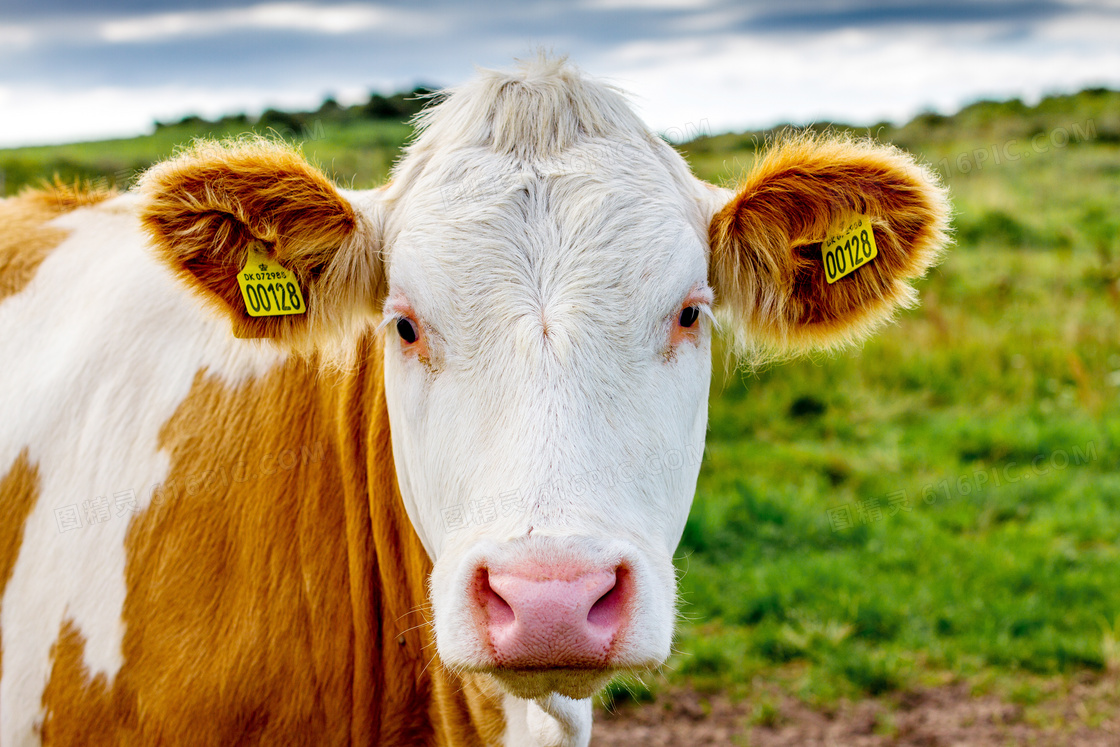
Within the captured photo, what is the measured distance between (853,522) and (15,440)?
4.67 metres

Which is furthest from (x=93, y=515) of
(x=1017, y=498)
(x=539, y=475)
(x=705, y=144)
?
(x=705, y=144)

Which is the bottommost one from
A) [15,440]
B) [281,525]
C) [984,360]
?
[984,360]

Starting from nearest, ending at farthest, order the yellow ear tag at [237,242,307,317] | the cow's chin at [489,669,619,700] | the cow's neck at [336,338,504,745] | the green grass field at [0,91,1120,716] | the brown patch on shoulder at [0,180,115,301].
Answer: the cow's chin at [489,669,619,700] < the yellow ear tag at [237,242,307,317] < the cow's neck at [336,338,504,745] < the brown patch on shoulder at [0,180,115,301] < the green grass field at [0,91,1120,716]

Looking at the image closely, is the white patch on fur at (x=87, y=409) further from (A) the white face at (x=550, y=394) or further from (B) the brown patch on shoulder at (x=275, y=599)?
(A) the white face at (x=550, y=394)

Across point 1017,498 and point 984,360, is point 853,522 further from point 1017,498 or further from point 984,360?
point 984,360

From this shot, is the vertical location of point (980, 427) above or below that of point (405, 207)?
below

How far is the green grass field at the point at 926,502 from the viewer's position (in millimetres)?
4742

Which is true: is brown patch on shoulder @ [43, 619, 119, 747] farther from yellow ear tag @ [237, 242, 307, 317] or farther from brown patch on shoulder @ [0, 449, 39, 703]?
yellow ear tag @ [237, 242, 307, 317]

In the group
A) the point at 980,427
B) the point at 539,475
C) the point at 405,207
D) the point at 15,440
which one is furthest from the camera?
the point at 980,427

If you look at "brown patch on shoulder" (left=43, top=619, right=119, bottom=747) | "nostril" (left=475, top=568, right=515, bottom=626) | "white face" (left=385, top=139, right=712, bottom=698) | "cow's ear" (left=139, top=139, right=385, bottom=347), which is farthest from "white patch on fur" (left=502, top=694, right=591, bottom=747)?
"cow's ear" (left=139, top=139, right=385, bottom=347)

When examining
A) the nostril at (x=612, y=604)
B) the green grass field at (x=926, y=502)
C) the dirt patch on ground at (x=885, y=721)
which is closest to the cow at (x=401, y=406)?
the nostril at (x=612, y=604)

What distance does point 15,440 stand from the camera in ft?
9.40

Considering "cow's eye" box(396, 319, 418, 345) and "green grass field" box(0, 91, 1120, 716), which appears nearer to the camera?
"cow's eye" box(396, 319, 418, 345)

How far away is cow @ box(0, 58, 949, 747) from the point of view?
199 cm
